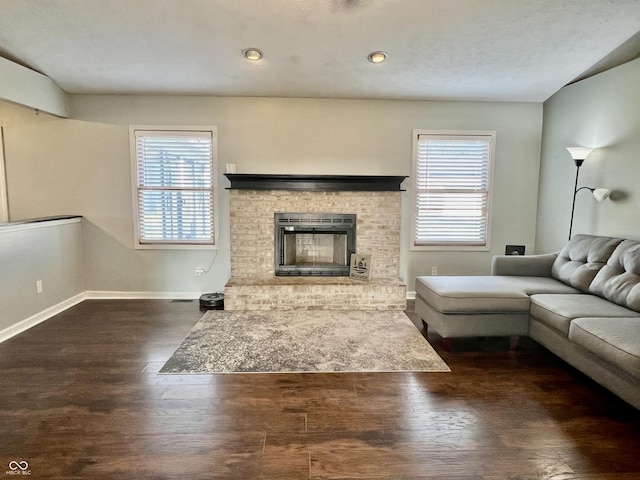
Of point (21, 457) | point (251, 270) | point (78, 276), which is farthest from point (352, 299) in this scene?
point (78, 276)

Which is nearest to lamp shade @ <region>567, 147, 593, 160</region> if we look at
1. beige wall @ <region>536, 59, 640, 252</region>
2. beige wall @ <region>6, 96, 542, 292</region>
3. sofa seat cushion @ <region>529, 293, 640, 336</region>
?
beige wall @ <region>536, 59, 640, 252</region>

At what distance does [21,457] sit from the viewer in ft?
5.81

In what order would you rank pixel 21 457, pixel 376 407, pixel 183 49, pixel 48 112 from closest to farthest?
pixel 21 457 → pixel 376 407 → pixel 183 49 → pixel 48 112

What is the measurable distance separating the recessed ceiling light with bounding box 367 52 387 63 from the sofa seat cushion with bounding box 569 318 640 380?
278 cm

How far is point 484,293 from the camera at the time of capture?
3.01 metres

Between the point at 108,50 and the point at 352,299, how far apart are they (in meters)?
3.50

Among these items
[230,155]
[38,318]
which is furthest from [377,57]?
[38,318]

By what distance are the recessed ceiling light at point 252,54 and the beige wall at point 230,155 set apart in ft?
2.80

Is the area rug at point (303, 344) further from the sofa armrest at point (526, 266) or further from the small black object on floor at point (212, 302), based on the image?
the sofa armrest at point (526, 266)

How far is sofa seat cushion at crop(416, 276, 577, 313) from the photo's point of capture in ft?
9.77

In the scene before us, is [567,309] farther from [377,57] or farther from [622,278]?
[377,57]

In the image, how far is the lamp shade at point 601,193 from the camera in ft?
11.1

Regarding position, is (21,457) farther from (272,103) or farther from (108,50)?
(272,103)

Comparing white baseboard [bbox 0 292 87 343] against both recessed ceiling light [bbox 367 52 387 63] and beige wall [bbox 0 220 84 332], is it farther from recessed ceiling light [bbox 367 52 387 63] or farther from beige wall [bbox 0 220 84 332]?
recessed ceiling light [bbox 367 52 387 63]
